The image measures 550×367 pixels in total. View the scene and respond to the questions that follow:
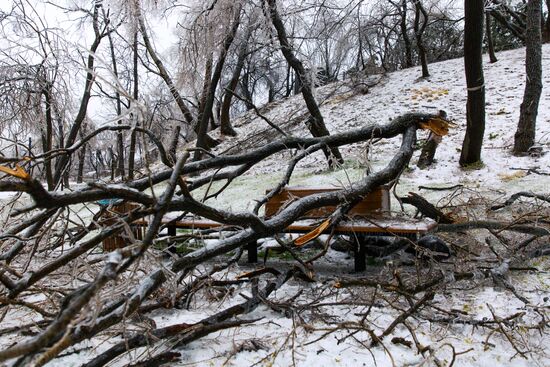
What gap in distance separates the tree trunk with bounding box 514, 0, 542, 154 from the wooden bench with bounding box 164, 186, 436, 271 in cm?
439

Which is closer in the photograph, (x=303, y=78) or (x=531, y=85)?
(x=531, y=85)

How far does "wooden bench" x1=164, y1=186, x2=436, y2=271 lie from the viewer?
360 centimetres

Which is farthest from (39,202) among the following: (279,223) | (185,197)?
(279,223)

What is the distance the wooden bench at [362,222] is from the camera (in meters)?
3.60

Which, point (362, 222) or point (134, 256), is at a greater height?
point (134, 256)

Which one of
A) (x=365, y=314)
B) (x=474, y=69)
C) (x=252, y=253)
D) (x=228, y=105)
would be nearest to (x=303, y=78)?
(x=474, y=69)

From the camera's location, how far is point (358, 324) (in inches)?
97.4

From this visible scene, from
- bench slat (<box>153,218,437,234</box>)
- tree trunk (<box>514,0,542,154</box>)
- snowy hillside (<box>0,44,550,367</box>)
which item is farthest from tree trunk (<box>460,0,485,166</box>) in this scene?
bench slat (<box>153,218,437,234</box>)

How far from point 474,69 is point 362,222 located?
→ 425 cm

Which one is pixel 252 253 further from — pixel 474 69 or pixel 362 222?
pixel 474 69

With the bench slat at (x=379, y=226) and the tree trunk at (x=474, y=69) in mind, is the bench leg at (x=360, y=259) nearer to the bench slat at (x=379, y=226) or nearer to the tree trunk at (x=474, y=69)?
the bench slat at (x=379, y=226)

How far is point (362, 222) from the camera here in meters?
3.90

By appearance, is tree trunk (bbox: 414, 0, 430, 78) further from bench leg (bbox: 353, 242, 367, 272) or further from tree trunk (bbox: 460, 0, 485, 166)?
bench leg (bbox: 353, 242, 367, 272)

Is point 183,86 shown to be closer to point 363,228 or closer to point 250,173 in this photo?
point 250,173
